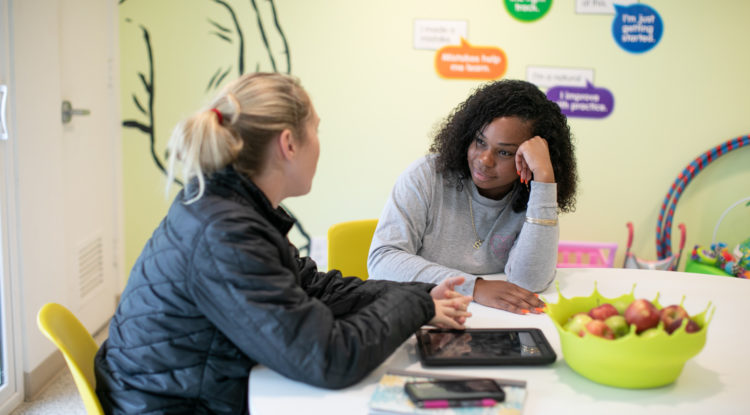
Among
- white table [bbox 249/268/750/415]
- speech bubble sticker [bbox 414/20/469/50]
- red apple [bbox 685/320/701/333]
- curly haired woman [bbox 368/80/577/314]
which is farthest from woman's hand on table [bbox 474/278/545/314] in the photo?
speech bubble sticker [bbox 414/20/469/50]

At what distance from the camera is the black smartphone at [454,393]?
947mm

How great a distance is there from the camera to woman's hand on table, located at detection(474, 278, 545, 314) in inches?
55.8

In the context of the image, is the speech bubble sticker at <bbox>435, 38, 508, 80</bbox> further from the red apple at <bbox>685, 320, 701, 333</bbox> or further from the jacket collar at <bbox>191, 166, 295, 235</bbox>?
the red apple at <bbox>685, 320, 701, 333</bbox>

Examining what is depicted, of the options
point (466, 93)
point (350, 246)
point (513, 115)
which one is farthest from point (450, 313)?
point (466, 93)

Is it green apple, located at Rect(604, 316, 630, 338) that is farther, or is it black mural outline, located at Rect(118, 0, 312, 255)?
black mural outline, located at Rect(118, 0, 312, 255)

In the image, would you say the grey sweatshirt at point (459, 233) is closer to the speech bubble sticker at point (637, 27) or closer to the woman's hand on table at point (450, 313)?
the woman's hand on table at point (450, 313)

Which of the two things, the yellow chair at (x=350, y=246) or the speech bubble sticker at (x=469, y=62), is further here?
the speech bubble sticker at (x=469, y=62)

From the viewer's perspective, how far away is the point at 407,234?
172 centimetres

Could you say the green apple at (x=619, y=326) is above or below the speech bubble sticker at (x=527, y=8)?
below

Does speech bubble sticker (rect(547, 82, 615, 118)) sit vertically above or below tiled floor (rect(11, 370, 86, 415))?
above

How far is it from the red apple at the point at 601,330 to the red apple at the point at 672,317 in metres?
0.08

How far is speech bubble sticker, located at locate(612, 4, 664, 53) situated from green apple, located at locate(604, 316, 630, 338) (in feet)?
7.90

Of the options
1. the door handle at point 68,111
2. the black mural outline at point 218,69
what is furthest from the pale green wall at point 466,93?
the door handle at point 68,111

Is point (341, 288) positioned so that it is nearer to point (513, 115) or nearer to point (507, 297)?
point (507, 297)
